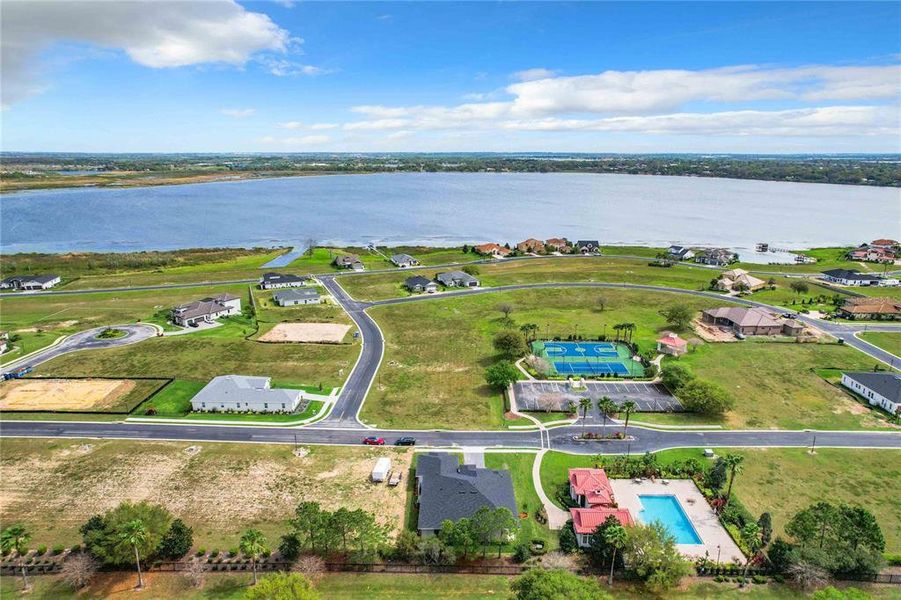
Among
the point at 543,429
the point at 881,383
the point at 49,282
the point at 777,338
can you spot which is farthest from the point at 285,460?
the point at 49,282

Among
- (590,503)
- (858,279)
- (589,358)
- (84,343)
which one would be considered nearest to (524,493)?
(590,503)

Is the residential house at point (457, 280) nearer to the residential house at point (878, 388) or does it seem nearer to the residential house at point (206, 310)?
the residential house at point (206, 310)

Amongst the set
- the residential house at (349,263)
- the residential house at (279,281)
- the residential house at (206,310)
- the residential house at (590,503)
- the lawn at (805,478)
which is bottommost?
the lawn at (805,478)

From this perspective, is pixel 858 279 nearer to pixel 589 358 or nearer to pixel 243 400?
pixel 589 358

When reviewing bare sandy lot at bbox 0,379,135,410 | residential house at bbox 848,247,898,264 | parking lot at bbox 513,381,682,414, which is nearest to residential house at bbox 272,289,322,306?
bare sandy lot at bbox 0,379,135,410

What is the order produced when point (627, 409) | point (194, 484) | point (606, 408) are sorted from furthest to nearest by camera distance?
point (606, 408) → point (627, 409) → point (194, 484)

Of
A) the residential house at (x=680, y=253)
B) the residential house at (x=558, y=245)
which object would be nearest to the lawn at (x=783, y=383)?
the residential house at (x=680, y=253)

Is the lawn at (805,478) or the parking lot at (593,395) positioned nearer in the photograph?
the lawn at (805,478)
